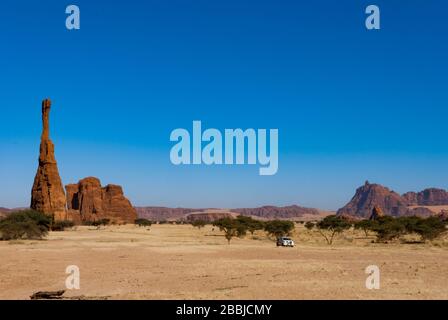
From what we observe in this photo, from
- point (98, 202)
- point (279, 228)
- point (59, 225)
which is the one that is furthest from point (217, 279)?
point (98, 202)

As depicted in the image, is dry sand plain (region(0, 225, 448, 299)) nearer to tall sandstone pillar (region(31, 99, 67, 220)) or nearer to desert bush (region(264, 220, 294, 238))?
desert bush (region(264, 220, 294, 238))

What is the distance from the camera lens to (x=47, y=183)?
3740 inches

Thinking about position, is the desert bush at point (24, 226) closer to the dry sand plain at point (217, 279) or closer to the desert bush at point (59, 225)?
the dry sand plain at point (217, 279)

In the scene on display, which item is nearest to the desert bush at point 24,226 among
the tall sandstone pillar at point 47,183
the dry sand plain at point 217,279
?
the dry sand plain at point 217,279

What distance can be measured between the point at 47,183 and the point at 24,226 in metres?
42.5

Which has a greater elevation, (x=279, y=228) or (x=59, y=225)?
(x=279, y=228)

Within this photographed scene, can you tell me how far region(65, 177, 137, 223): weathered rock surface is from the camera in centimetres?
16550

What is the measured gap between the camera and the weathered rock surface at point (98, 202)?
16550 centimetres

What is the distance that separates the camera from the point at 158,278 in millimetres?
22172

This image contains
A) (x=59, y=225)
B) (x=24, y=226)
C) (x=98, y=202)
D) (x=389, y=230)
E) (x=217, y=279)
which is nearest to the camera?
(x=217, y=279)

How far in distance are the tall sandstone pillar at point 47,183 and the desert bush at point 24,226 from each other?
3515 cm

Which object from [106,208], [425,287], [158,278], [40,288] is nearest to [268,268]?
[158,278]

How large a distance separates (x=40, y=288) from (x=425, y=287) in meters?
15.5

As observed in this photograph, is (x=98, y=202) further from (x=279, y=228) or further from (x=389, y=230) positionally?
(x=389, y=230)
